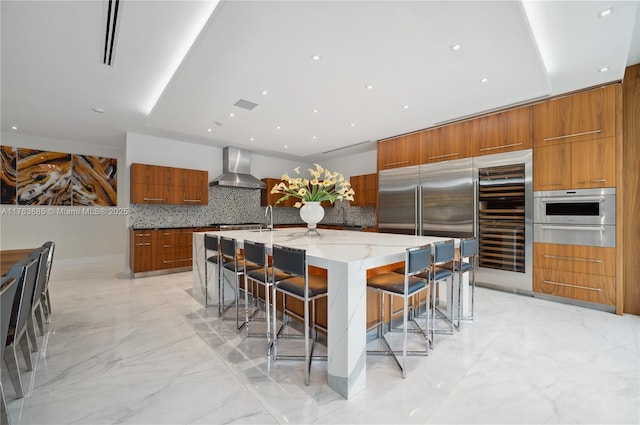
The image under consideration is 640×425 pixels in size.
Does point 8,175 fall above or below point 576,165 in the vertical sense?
above

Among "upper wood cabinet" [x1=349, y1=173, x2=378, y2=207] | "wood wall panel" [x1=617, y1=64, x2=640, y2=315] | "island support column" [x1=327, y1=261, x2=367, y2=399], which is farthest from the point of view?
"upper wood cabinet" [x1=349, y1=173, x2=378, y2=207]

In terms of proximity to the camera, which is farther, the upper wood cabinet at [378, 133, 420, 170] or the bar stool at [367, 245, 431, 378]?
the upper wood cabinet at [378, 133, 420, 170]

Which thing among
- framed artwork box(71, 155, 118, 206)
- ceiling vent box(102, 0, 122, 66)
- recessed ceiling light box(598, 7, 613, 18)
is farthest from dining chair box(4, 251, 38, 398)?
framed artwork box(71, 155, 118, 206)

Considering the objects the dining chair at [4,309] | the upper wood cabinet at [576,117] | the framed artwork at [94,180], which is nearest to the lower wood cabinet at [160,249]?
the framed artwork at [94,180]

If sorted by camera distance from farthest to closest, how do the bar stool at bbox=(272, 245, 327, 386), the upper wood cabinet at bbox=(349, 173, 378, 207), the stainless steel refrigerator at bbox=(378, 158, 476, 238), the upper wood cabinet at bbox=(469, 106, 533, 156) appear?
the upper wood cabinet at bbox=(349, 173, 378, 207), the stainless steel refrigerator at bbox=(378, 158, 476, 238), the upper wood cabinet at bbox=(469, 106, 533, 156), the bar stool at bbox=(272, 245, 327, 386)

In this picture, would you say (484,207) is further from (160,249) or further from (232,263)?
(160,249)

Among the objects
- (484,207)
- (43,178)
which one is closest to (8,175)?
(43,178)

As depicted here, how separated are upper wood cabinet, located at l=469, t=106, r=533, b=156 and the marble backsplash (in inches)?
116

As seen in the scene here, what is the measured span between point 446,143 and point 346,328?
154 inches

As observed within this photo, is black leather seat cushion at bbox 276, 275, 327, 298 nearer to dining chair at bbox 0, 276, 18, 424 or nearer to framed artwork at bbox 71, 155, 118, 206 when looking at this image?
dining chair at bbox 0, 276, 18, 424

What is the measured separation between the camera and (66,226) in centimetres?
582

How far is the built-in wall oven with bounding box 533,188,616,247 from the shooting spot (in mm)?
3119

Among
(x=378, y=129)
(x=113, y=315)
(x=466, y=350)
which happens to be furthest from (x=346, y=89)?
(x=113, y=315)

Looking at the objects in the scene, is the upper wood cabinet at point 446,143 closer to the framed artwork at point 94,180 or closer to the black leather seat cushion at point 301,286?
the black leather seat cushion at point 301,286
